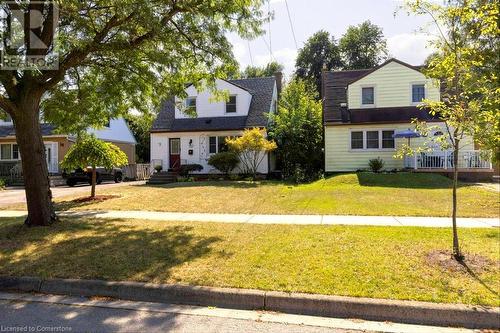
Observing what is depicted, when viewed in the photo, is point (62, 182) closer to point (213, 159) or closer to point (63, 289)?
point (213, 159)

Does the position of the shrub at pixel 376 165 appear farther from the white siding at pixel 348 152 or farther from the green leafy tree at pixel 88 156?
the green leafy tree at pixel 88 156

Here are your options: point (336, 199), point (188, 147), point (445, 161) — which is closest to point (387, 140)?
point (445, 161)

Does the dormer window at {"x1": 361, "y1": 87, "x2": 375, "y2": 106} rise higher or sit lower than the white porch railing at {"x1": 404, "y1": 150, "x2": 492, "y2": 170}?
higher

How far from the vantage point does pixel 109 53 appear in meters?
9.94

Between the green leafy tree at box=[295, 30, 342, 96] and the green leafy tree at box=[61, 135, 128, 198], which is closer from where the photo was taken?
the green leafy tree at box=[61, 135, 128, 198]

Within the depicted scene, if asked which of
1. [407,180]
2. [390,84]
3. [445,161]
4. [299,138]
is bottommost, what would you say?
[407,180]

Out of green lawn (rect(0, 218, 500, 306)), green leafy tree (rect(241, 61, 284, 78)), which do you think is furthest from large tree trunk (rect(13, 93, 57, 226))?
green leafy tree (rect(241, 61, 284, 78))

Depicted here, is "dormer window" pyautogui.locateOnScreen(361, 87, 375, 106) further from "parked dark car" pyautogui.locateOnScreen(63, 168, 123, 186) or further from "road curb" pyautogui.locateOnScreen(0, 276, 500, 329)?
"road curb" pyautogui.locateOnScreen(0, 276, 500, 329)

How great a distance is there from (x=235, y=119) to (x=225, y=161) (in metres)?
3.89

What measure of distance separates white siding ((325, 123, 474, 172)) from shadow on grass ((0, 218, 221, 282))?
15.2m

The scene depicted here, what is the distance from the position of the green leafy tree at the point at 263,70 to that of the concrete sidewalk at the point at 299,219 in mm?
39840

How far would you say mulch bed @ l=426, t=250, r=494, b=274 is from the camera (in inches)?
227

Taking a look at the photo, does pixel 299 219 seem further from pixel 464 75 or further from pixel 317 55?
pixel 317 55

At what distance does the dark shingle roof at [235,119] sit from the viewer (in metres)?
25.2
